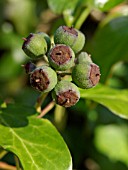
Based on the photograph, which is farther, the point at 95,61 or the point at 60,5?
the point at 95,61

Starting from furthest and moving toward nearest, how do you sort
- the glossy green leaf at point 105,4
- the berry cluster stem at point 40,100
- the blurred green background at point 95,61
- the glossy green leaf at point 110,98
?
the blurred green background at point 95,61 < the glossy green leaf at point 105,4 < the glossy green leaf at point 110,98 < the berry cluster stem at point 40,100

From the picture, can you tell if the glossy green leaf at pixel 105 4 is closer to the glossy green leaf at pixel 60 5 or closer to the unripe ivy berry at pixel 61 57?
the glossy green leaf at pixel 60 5

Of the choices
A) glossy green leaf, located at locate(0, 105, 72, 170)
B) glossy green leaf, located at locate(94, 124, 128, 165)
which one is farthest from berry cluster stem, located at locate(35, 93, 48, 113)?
glossy green leaf, located at locate(94, 124, 128, 165)

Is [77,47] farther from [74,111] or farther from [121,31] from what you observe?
[74,111]

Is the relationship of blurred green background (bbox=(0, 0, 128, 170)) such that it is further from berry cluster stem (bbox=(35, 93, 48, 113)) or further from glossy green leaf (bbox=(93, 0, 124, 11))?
berry cluster stem (bbox=(35, 93, 48, 113))

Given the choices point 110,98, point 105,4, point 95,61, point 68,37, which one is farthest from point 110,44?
point 68,37

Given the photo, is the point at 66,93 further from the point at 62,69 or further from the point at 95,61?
the point at 95,61

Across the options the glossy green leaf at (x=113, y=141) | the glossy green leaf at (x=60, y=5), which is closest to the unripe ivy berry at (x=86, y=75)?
the glossy green leaf at (x=60, y=5)
